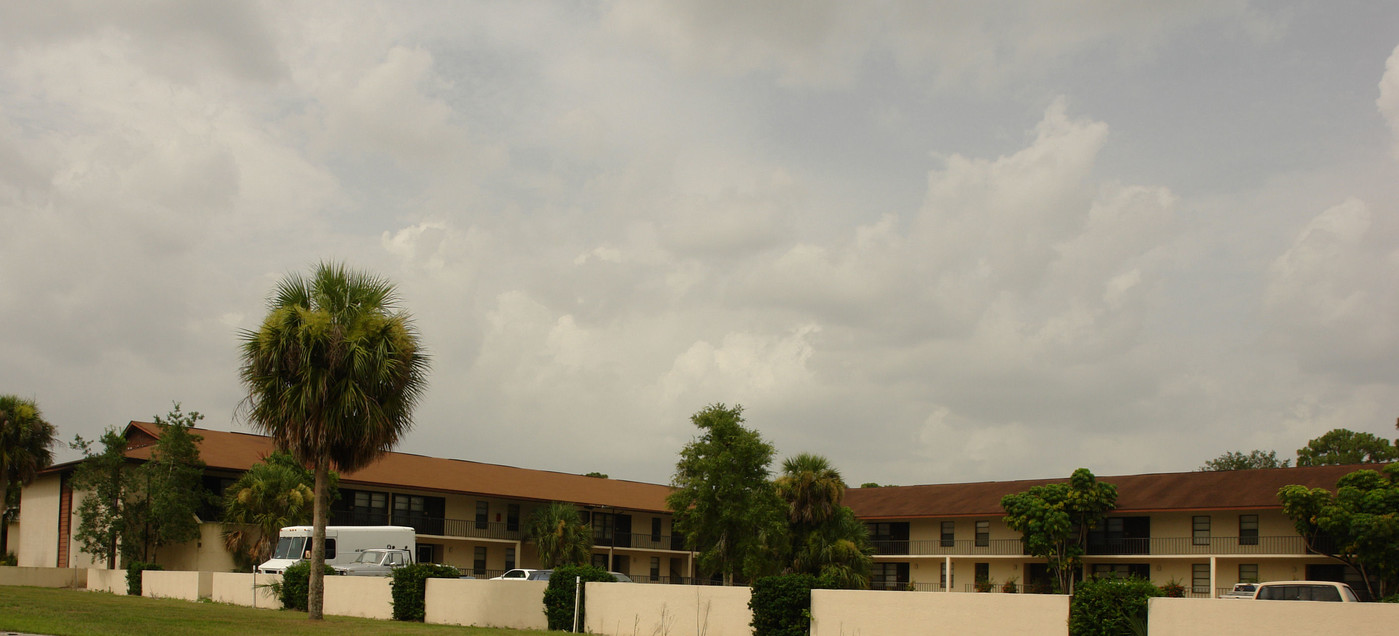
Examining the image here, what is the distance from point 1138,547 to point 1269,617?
111ft

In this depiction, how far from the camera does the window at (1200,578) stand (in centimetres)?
4759

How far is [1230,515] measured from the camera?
1833 inches

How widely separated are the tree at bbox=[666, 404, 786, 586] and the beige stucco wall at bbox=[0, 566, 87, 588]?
23.8 metres

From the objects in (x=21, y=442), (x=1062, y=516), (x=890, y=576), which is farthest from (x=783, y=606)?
(x=21, y=442)

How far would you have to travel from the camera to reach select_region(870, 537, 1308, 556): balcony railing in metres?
44.7

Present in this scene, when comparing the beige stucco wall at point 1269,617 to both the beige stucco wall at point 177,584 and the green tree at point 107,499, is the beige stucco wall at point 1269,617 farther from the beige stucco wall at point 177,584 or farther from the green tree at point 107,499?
the green tree at point 107,499

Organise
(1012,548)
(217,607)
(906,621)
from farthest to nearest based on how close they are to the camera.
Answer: (1012,548)
(217,607)
(906,621)

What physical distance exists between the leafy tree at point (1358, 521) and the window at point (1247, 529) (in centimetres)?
293

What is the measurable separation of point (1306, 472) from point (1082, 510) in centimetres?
905

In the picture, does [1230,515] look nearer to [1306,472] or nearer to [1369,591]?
[1306,472]

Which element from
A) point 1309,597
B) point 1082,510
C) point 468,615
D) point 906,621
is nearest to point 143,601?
point 468,615

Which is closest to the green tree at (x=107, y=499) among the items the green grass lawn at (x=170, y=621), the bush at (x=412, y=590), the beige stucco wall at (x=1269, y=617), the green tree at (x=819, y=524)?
the green grass lawn at (x=170, y=621)

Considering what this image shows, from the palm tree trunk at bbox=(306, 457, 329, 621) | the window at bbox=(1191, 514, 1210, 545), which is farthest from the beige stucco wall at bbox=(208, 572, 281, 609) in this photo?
the window at bbox=(1191, 514, 1210, 545)

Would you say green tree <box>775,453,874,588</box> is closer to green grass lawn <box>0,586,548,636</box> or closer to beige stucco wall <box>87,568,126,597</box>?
green grass lawn <box>0,586,548,636</box>
